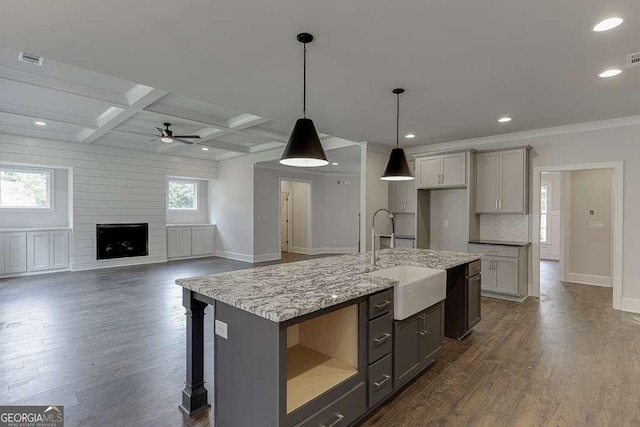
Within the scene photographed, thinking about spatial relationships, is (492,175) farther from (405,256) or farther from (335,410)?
(335,410)

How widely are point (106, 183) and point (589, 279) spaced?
10101 mm

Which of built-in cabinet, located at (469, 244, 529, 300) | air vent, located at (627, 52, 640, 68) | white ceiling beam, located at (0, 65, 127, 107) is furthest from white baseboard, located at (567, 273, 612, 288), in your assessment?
white ceiling beam, located at (0, 65, 127, 107)

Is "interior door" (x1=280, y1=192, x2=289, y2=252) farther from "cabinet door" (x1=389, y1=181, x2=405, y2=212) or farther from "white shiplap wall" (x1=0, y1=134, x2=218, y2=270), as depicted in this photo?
"cabinet door" (x1=389, y1=181, x2=405, y2=212)

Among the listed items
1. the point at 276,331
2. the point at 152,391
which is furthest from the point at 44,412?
the point at 276,331

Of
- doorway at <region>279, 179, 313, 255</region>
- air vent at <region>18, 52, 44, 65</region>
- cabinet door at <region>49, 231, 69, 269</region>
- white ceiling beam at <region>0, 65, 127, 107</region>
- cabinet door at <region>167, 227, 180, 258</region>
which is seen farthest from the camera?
doorway at <region>279, 179, 313, 255</region>

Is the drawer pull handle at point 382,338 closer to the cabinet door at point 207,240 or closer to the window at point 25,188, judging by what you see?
the cabinet door at point 207,240

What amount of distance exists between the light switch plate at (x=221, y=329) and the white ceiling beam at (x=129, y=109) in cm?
Answer: 316

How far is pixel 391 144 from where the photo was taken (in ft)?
19.7

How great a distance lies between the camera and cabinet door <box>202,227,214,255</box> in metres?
9.06

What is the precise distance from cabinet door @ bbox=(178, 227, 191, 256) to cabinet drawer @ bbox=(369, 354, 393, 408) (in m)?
7.68

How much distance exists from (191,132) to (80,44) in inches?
153

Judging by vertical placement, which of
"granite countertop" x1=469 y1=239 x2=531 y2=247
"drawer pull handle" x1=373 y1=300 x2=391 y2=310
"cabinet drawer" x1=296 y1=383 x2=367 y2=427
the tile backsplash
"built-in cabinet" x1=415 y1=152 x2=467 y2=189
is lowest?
"cabinet drawer" x1=296 y1=383 x2=367 y2=427

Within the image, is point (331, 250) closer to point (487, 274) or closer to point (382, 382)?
point (487, 274)

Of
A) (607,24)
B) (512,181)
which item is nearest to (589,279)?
(512,181)
